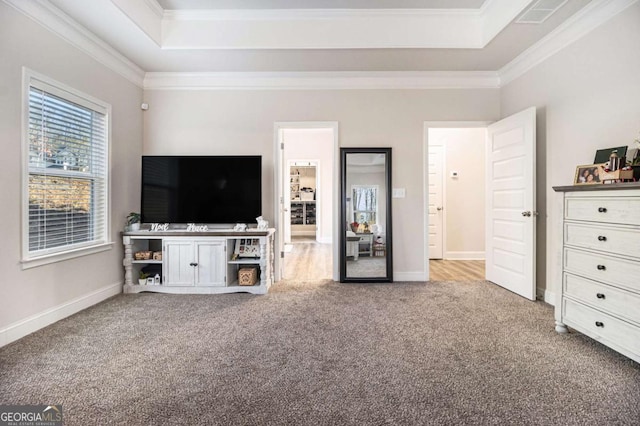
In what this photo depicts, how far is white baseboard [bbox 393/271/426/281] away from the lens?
4.06 metres

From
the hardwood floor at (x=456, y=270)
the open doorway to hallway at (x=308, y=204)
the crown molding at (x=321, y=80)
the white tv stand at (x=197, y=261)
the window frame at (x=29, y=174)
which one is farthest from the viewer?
the open doorway to hallway at (x=308, y=204)

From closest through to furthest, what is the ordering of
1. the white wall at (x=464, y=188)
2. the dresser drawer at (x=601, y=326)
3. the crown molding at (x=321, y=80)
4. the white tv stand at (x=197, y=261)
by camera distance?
the dresser drawer at (x=601, y=326) < the white tv stand at (x=197, y=261) < the crown molding at (x=321, y=80) < the white wall at (x=464, y=188)

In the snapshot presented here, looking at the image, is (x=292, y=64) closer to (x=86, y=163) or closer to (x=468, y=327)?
(x=86, y=163)

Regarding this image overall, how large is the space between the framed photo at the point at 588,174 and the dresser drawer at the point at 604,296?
806 mm

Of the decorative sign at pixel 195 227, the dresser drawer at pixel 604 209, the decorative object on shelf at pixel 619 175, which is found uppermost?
the decorative object on shelf at pixel 619 175

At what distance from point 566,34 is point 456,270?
317cm

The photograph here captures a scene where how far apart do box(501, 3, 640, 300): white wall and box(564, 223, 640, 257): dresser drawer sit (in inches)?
5.0

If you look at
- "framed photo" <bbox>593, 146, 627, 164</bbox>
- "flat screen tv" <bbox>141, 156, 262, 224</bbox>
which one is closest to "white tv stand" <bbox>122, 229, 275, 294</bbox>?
"flat screen tv" <bbox>141, 156, 262, 224</bbox>

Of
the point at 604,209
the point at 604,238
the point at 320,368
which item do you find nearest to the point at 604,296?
the point at 604,238

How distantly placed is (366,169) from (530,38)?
7.03 ft

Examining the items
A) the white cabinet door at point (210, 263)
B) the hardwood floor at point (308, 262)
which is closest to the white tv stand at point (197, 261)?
the white cabinet door at point (210, 263)

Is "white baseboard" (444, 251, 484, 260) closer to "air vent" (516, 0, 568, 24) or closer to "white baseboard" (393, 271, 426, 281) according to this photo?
"white baseboard" (393, 271, 426, 281)

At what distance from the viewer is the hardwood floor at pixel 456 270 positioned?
4.32m

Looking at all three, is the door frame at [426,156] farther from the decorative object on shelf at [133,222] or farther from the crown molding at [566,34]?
the decorative object on shelf at [133,222]
